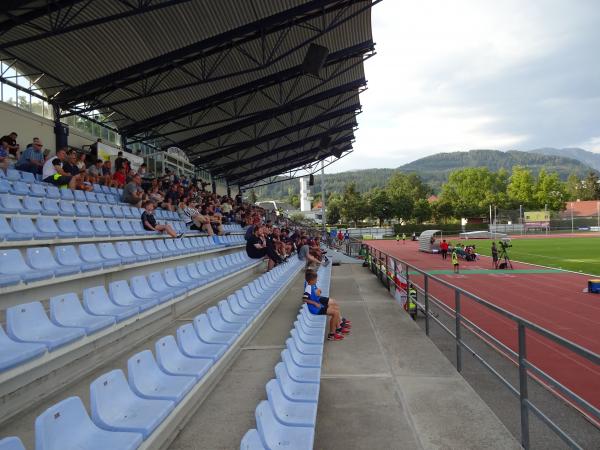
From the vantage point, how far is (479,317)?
988cm

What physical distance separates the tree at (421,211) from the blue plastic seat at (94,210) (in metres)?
66.2

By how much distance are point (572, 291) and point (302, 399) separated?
526 inches

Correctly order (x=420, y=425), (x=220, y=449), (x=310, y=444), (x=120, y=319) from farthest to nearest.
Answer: (x=120, y=319), (x=420, y=425), (x=220, y=449), (x=310, y=444)

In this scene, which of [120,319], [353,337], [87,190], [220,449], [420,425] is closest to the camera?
[220,449]

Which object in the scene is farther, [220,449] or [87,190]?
[87,190]

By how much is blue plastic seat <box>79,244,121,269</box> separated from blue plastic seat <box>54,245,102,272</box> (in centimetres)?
10

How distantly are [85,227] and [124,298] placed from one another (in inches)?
103

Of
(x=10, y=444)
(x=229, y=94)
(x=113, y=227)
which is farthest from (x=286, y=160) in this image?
(x=10, y=444)

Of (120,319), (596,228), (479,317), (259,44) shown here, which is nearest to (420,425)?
(120,319)

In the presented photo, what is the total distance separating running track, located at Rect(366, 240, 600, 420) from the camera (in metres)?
6.41

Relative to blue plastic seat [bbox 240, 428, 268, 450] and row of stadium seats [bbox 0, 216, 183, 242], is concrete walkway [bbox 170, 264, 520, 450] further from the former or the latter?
row of stadium seats [bbox 0, 216, 183, 242]

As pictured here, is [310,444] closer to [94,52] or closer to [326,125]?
[94,52]

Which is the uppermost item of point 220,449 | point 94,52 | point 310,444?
point 94,52

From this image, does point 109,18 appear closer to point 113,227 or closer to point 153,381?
point 113,227
